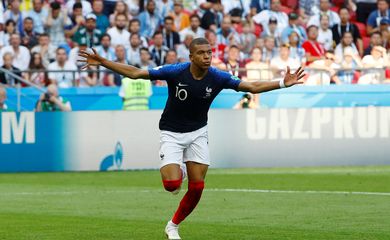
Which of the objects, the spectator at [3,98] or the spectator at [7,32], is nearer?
the spectator at [3,98]

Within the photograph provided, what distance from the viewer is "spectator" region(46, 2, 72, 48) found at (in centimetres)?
2569

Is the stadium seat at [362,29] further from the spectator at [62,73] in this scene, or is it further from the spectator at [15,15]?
the spectator at [15,15]

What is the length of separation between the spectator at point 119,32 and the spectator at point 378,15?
22.5 ft

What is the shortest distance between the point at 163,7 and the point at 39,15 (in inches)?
130

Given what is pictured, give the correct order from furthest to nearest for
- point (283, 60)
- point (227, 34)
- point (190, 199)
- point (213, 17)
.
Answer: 1. point (213, 17)
2. point (227, 34)
3. point (283, 60)
4. point (190, 199)

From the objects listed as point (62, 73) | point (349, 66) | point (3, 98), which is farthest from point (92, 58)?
point (349, 66)

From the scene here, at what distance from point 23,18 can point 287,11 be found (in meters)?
7.26

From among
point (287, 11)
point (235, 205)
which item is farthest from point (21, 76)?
point (235, 205)

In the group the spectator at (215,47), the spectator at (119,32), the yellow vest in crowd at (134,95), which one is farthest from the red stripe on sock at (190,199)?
the spectator at (119,32)

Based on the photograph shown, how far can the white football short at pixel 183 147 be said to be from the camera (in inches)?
448

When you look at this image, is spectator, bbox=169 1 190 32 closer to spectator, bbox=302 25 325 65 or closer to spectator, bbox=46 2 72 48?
spectator, bbox=46 2 72 48

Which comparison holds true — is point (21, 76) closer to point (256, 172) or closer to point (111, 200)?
point (256, 172)

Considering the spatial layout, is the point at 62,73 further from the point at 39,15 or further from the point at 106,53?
the point at 39,15

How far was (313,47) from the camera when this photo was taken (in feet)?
86.6
